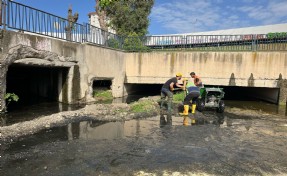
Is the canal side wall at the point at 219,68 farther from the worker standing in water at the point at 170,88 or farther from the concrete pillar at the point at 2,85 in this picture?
the concrete pillar at the point at 2,85

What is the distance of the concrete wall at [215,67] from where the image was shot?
16016mm

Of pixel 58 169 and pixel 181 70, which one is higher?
pixel 181 70

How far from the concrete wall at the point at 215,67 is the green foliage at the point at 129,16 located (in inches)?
350

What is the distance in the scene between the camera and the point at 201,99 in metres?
12.2

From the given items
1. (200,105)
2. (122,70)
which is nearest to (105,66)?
(122,70)

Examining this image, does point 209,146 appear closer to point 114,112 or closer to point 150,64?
point 114,112

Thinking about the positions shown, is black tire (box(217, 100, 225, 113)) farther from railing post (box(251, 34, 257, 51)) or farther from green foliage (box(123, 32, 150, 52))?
green foliage (box(123, 32, 150, 52))

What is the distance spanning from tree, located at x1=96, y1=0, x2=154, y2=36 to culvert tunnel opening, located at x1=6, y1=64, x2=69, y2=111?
1148 cm

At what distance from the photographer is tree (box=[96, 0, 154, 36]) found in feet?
84.9

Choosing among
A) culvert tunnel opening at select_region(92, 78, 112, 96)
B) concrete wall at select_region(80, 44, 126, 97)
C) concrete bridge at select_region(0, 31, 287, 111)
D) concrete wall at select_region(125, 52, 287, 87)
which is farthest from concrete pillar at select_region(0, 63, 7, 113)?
concrete wall at select_region(125, 52, 287, 87)

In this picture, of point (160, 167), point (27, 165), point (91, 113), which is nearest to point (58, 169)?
point (27, 165)

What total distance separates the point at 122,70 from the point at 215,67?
634 centimetres

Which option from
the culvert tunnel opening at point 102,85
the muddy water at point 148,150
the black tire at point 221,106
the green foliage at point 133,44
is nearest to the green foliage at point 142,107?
the muddy water at point 148,150

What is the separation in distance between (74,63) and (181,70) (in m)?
7.50
